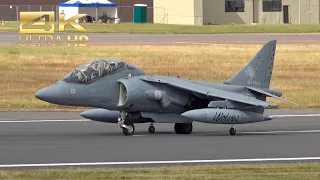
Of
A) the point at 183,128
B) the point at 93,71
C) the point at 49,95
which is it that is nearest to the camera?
the point at 49,95

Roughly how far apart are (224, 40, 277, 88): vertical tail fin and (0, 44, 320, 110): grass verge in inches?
278

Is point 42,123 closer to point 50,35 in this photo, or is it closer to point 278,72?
point 278,72

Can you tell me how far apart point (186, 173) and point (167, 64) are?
29293 millimetres

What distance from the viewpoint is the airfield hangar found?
9631cm

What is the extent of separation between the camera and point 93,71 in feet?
75.7

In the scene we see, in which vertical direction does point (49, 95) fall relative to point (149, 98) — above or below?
above

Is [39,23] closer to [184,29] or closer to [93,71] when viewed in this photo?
[184,29]

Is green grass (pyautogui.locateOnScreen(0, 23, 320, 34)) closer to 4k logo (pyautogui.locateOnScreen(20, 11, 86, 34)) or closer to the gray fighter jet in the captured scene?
4k logo (pyautogui.locateOnScreen(20, 11, 86, 34))

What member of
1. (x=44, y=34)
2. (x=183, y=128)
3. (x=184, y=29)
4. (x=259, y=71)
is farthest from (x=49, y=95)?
(x=184, y=29)

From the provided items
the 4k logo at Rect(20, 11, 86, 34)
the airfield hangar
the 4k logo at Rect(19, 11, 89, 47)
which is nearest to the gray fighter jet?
the 4k logo at Rect(19, 11, 89, 47)

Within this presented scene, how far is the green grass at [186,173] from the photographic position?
51.2ft

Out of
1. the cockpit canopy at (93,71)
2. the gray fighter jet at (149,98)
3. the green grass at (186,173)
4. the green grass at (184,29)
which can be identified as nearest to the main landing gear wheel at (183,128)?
the gray fighter jet at (149,98)

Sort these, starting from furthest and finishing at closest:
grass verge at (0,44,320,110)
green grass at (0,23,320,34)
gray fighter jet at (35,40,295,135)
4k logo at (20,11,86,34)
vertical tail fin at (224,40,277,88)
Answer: green grass at (0,23,320,34), 4k logo at (20,11,86,34), grass verge at (0,44,320,110), vertical tail fin at (224,40,277,88), gray fighter jet at (35,40,295,135)

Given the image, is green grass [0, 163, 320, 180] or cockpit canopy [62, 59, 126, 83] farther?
cockpit canopy [62, 59, 126, 83]
